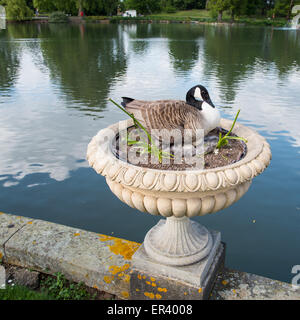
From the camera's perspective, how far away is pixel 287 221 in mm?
3309

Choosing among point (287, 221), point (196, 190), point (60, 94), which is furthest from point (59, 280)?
point (60, 94)

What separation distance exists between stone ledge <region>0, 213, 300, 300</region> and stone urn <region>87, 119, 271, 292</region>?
0.22 metres

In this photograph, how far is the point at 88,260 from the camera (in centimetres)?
210

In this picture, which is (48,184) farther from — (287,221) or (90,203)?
(287,221)

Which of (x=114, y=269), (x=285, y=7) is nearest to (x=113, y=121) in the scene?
(x=114, y=269)

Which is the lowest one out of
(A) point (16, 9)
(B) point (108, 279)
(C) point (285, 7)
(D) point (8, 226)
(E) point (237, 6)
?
(B) point (108, 279)

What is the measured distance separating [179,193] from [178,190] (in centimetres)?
7

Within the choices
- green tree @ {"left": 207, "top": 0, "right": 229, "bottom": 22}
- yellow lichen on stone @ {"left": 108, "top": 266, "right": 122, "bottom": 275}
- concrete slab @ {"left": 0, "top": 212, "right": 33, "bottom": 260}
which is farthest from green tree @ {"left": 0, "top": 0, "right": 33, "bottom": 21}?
yellow lichen on stone @ {"left": 108, "top": 266, "right": 122, "bottom": 275}

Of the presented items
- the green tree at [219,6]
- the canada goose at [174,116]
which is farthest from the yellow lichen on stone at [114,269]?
the green tree at [219,6]

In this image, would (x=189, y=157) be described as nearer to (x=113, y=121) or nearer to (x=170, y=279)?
(x=170, y=279)

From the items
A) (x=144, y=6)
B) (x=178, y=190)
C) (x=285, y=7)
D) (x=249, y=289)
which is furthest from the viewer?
(x=144, y=6)

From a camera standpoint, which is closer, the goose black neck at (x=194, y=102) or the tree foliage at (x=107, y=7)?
the goose black neck at (x=194, y=102)

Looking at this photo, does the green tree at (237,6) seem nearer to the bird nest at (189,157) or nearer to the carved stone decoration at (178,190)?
the bird nest at (189,157)

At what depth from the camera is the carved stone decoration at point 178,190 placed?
1.52m
